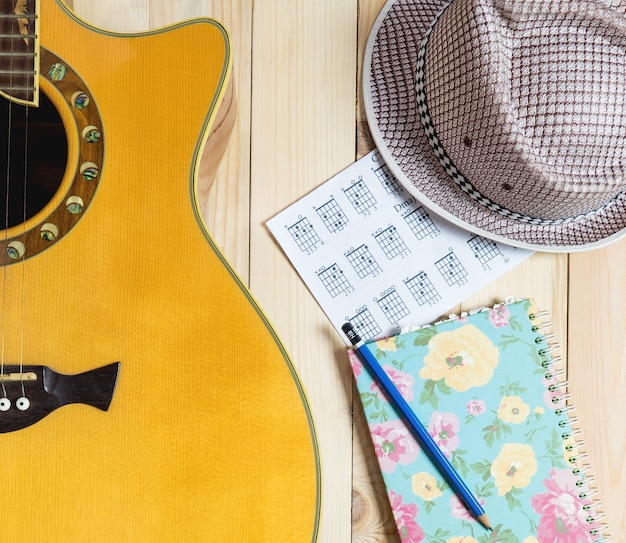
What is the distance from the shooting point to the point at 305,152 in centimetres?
80

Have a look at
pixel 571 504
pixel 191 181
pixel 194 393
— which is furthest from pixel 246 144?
pixel 571 504

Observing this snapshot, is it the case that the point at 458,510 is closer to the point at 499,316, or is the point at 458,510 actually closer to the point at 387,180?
the point at 499,316

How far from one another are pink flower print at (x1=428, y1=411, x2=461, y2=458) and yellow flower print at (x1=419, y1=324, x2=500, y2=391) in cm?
4

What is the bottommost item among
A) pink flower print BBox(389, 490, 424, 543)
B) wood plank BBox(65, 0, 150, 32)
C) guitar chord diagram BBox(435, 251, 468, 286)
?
pink flower print BBox(389, 490, 424, 543)

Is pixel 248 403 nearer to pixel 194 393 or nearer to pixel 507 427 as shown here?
pixel 194 393

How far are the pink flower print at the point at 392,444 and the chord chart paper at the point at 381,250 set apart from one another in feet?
0.39

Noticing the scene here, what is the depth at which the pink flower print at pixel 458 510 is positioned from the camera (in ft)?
2.47

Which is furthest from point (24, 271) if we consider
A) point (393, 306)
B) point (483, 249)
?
point (483, 249)

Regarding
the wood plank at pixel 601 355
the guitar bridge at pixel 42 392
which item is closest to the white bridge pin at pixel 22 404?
the guitar bridge at pixel 42 392

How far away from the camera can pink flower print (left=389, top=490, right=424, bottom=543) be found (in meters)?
0.75

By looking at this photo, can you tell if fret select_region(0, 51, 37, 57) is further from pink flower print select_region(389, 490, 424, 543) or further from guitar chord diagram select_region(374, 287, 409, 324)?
pink flower print select_region(389, 490, 424, 543)

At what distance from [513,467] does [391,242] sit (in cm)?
31

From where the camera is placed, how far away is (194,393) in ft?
1.83

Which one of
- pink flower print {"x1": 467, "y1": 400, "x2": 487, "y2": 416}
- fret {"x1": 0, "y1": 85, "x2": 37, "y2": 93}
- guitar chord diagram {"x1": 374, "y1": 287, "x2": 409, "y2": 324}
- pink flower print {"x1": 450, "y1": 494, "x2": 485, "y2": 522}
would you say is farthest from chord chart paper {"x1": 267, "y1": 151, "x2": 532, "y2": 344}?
fret {"x1": 0, "y1": 85, "x2": 37, "y2": 93}
